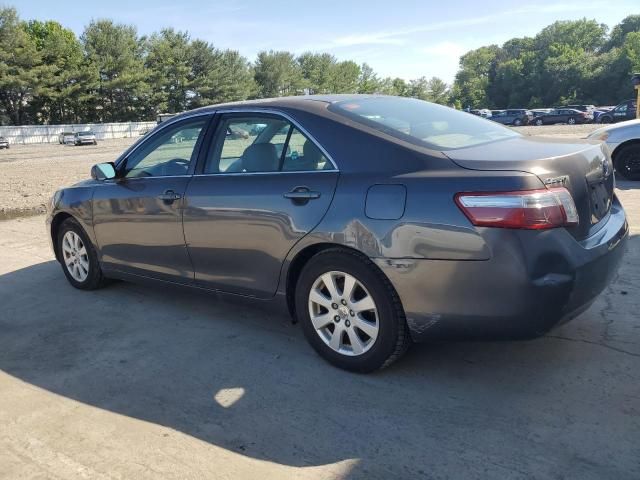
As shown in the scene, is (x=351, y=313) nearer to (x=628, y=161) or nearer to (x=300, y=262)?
(x=300, y=262)

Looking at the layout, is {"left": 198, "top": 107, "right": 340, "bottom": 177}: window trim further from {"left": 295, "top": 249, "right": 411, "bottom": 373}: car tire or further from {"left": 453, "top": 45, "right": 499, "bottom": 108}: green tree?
{"left": 453, "top": 45, "right": 499, "bottom": 108}: green tree

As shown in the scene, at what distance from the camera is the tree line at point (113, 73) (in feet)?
197

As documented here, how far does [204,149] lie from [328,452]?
2.32m

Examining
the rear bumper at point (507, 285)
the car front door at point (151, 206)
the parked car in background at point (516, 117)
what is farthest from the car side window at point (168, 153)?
the parked car in background at point (516, 117)

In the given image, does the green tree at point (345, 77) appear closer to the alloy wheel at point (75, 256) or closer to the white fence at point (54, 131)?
the white fence at point (54, 131)

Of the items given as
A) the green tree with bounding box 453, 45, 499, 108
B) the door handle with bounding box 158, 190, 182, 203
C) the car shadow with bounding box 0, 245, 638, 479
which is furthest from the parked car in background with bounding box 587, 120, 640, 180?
the green tree with bounding box 453, 45, 499, 108

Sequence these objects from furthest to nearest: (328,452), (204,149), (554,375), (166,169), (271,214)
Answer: (166,169), (204,149), (271,214), (554,375), (328,452)

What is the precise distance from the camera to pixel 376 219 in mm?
3057

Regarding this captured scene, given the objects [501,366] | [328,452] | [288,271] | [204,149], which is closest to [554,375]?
[501,366]

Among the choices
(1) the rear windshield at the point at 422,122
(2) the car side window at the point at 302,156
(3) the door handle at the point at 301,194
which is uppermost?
(1) the rear windshield at the point at 422,122

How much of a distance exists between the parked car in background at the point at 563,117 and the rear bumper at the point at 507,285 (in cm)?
4745

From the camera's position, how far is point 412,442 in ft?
8.82

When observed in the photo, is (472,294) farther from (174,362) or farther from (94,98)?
(94,98)

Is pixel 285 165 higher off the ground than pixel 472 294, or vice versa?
pixel 285 165
